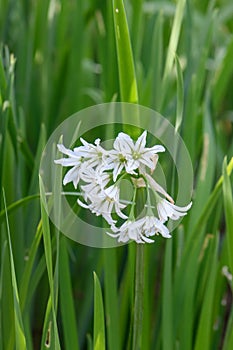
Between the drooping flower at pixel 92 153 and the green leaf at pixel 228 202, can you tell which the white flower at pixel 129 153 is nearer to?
the drooping flower at pixel 92 153

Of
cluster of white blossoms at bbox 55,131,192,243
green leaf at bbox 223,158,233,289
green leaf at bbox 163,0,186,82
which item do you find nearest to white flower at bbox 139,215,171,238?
cluster of white blossoms at bbox 55,131,192,243

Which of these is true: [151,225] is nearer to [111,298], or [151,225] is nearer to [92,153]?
[92,153]

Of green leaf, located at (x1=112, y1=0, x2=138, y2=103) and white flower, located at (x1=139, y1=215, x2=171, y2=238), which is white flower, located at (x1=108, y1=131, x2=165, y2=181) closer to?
white flower, located at (x1=139, y1=215, x2=171, y2=238)

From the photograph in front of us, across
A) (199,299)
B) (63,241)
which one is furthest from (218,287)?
(63,241)

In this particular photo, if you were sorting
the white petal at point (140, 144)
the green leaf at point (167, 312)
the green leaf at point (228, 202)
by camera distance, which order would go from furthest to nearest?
1. the green leaf at point (167, 312)
2. the green leaf at point (228, 202)
3. the white petal at point (140, 144)

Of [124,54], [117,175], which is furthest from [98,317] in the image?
[124,54]

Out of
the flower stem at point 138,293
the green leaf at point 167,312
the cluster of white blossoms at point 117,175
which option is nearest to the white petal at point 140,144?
the cluster of white blossoms at point 117,175
